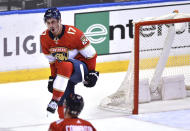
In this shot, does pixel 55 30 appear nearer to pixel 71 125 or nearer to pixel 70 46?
pixel 70 46

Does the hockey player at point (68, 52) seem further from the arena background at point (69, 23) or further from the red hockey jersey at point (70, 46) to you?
the arena background at point (69, 23)

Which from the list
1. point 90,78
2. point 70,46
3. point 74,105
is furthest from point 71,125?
point 70,46

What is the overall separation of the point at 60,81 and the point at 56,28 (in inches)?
20.2

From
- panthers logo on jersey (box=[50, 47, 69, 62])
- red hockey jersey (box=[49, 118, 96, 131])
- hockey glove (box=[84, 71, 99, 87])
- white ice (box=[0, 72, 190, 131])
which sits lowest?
white ice (box=[0, 72, 190, 131])

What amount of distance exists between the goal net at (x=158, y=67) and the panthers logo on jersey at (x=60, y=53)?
1.22 meters

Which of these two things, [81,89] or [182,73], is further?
[81,89]

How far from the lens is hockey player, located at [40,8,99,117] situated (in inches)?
225

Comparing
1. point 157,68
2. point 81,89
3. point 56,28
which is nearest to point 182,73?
point 157,68

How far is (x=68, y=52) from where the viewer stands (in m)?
5.96

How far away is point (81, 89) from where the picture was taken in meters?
8.47

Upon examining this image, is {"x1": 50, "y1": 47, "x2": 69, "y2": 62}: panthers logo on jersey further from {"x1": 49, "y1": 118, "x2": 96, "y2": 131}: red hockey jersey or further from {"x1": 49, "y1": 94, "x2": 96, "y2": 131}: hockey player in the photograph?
{"x1": 49, "y1": 118, "x2": 96, "y2": 131}: red hockey jersey

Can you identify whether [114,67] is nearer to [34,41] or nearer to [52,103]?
[34,41]

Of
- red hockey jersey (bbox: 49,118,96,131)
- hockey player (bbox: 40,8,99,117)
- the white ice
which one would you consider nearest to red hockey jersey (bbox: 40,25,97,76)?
hockey player (bbox: 40,8,99,117)

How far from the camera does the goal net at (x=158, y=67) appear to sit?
23.1 ft
